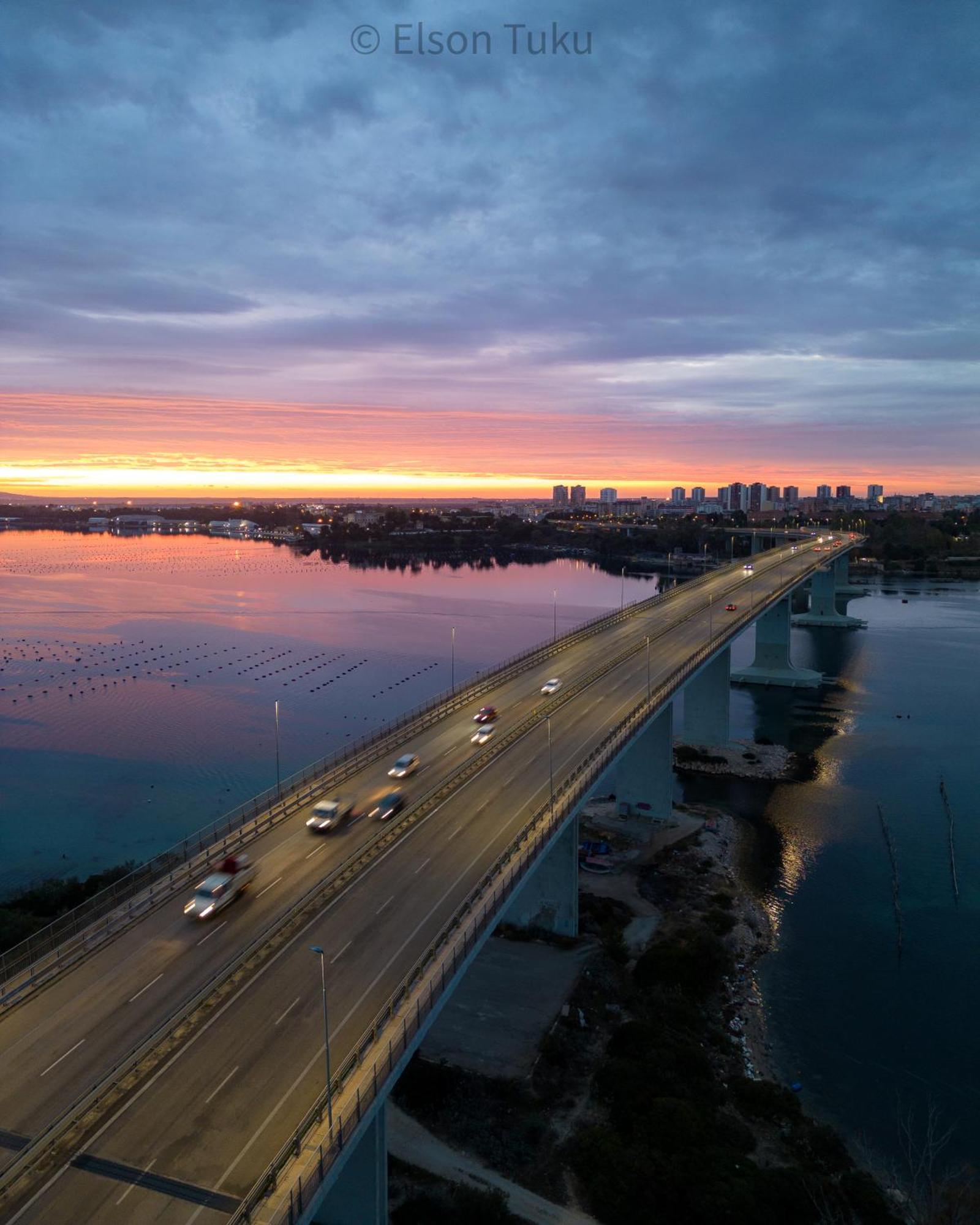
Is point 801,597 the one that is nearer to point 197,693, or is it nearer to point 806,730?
point 806,730

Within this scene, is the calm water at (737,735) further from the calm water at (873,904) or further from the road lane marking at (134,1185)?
the road lane marking at (134,1185)

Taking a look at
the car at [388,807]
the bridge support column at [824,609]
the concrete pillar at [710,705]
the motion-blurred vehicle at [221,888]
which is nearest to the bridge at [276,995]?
the motion-blurred vehicle at [221,888]

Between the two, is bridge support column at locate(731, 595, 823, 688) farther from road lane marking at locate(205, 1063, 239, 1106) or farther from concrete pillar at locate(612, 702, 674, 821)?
road lane marking at locate(205, 1063, 239, 1106)

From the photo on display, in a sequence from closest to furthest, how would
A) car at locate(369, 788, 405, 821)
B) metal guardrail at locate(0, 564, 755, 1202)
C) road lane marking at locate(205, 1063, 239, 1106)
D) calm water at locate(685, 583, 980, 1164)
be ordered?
metal guardrail at locate(0, 564, 755, 1202) < road lane marking at locate(205, 1063, 239, 1106) < calm water at locate(685, 583, 980, 1164) < car at locate(369, 788, 405, 821)

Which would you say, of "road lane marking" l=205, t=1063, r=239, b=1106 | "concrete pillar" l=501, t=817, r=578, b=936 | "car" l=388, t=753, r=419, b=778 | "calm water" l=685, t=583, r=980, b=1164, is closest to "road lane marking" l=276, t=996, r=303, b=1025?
"road lane marking" l=205, t=1063, r=239, b=1106

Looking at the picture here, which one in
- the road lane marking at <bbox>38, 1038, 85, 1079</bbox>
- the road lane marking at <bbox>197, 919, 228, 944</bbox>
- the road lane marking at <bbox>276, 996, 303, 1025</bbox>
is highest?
the road lane marking at <bbox>197, 919, 228, 944</bbox>

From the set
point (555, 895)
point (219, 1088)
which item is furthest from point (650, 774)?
point (219, 1088)
